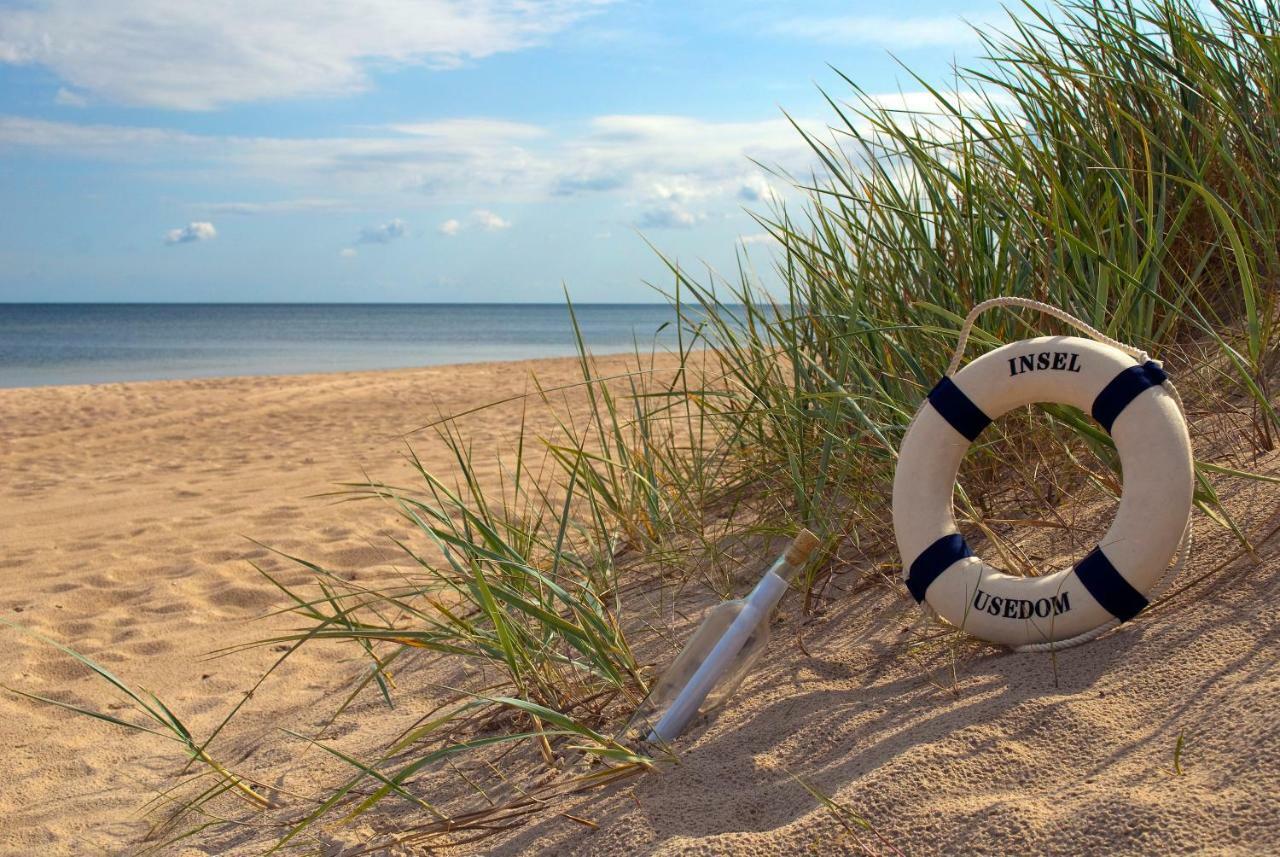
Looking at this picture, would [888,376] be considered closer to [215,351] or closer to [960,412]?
[960,412]

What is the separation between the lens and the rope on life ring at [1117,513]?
1.66m

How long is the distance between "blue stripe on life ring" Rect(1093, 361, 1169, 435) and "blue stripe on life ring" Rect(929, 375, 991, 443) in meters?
0.20

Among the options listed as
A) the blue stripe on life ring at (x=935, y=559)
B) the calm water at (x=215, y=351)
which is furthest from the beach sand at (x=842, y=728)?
the calm water at (x=215, y=351)

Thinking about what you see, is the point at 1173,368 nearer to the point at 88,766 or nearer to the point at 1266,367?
the point at 1266,367

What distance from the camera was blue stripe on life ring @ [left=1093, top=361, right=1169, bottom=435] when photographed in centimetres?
171

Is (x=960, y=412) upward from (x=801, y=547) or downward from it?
upward

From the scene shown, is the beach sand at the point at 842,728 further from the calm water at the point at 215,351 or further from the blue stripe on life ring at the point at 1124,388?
the calm water at the point at 215,351

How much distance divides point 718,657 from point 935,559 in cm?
43

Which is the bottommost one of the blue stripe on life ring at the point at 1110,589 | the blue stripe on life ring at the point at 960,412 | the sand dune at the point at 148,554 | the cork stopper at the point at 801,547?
the sand dune at the point at 148,554

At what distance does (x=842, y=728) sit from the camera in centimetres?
170

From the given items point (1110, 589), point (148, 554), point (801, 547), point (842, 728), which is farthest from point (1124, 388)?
point (148, 554)

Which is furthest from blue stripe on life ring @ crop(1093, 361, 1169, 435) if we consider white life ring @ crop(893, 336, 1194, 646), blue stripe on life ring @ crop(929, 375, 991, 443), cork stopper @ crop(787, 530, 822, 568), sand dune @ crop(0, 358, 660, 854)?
sand dune @ crop(0, 358, 660, 854)

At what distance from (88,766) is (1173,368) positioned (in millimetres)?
2865

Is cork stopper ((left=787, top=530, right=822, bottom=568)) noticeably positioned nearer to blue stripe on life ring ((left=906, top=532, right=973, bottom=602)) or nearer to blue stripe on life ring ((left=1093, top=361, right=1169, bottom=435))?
blue stripe on life ring ((left=906, top=532, right=973, bottom=602))
